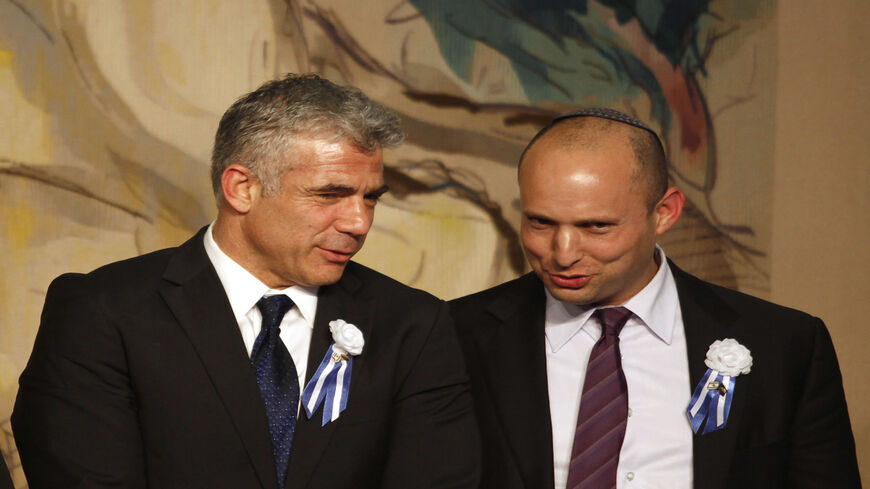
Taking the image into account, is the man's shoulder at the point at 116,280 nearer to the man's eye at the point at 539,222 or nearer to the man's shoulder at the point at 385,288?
the man's shoulder at the point at 385,288

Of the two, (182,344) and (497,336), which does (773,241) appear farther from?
(182,344)

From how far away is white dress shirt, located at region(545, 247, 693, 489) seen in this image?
241 centimetres

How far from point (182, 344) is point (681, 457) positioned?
1.11 m

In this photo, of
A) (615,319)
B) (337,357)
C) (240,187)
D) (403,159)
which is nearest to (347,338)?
(337,357)

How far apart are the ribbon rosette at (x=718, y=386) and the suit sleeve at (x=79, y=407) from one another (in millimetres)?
1206

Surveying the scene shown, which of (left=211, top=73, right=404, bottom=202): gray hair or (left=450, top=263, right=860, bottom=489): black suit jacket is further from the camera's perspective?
(left=450, top=263, right=860, bottom=489): black suit jacket

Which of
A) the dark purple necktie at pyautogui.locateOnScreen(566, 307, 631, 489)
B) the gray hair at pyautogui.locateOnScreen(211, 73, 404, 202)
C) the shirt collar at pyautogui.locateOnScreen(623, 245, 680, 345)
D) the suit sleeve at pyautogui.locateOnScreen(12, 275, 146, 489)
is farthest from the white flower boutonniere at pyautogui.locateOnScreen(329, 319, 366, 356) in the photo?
the shirt collar at pyautogui.locateOnScreen(623, 245, 680, 345)

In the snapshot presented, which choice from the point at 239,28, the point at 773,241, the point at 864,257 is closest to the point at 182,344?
the point at 239,28

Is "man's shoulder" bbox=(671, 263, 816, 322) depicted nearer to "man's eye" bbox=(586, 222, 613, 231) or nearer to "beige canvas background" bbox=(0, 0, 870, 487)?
"man's eye" bbox=(586, 222, 613, 231)

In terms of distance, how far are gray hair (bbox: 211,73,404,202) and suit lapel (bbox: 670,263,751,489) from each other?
83 centimetres

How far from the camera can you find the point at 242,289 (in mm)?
2322

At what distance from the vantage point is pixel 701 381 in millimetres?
2457

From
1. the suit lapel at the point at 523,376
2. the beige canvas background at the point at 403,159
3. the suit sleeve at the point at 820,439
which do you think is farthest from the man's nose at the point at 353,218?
the beige canvas background at the point at 403,159

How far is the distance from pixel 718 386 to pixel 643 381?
168 millimetres
